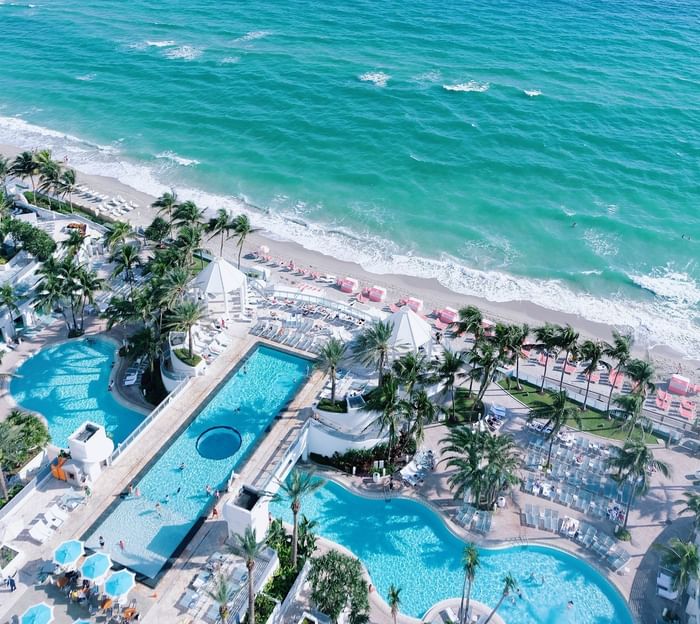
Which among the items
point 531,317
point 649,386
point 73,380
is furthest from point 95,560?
point 531,317

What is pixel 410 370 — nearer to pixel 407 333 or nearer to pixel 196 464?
pixel 407 333

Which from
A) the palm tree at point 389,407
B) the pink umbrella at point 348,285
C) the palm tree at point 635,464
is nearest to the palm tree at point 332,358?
the palm tree at point 389,407

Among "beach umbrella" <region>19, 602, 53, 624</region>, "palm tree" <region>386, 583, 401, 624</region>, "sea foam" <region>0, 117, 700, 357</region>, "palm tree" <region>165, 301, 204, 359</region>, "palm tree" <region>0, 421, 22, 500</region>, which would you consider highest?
"sea foam" <region>0, 117, 700, 357</region>

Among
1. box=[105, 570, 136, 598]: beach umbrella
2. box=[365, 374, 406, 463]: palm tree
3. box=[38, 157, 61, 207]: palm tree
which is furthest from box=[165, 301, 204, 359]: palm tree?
box=[38, 157, 61, 207]: palm tree

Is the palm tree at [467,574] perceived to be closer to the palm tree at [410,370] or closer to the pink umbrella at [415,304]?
the palm tree at [410,370]

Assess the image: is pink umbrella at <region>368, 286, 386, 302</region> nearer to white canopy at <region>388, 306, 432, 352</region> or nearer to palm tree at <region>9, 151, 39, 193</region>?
white canopy at <region>388, 306, 432, 352</region>

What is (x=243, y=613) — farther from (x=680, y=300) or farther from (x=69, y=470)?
(x=680, y=300)

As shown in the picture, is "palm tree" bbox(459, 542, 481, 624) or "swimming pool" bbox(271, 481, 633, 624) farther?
"swimming pool" bbox(271, 481, 633, 624)
